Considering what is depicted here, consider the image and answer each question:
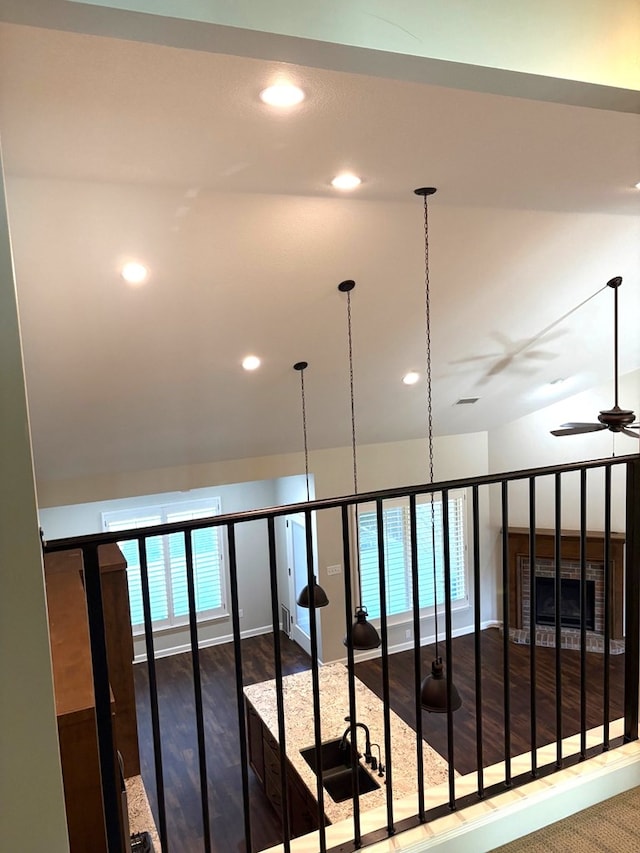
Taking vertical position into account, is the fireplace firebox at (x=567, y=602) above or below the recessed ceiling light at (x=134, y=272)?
below

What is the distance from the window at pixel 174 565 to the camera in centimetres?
838

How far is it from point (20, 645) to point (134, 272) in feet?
10.4

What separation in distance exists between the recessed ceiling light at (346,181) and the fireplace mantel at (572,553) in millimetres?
5544

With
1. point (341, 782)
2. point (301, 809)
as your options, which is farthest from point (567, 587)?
point (301, 809)

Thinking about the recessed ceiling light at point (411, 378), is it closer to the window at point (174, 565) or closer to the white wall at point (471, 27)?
the window at point (174, 565)

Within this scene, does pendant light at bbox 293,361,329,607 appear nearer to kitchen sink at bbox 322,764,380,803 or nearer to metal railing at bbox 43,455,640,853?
kitchen sink at bbox 322,764,380,803

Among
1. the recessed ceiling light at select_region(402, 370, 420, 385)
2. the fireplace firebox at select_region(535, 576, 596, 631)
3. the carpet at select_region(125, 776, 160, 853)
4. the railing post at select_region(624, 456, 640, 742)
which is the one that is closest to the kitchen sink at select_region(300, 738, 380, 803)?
the carpet at select_region(125, 776, 160, 853)

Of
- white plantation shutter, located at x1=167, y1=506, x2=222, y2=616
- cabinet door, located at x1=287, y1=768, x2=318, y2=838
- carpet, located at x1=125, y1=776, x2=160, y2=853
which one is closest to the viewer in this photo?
carpet, located at x1=125, y1=776, x2=160, y2=853

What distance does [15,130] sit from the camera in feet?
7.92

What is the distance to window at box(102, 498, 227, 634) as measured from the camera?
838 cm

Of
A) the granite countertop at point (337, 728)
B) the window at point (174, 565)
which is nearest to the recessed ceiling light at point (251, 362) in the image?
the granite countertop at point (337, 728)

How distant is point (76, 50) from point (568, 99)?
52.6 inches

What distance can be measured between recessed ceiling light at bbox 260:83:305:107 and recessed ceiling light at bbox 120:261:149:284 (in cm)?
188

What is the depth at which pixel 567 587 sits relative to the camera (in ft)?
28.3
